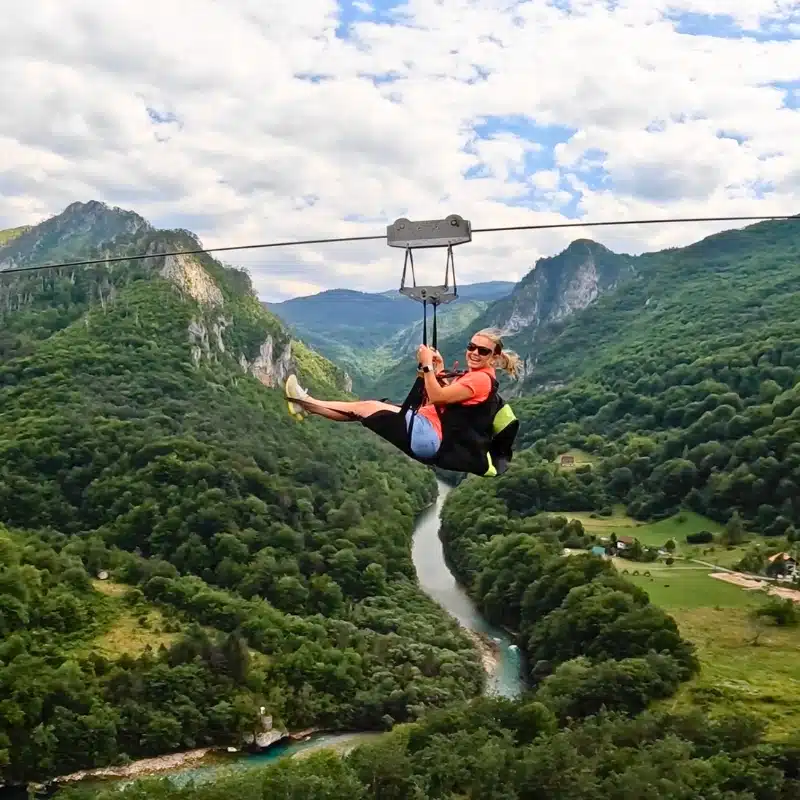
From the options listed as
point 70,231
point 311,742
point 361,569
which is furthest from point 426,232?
point 70,231

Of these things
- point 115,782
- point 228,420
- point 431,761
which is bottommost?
point 115,782

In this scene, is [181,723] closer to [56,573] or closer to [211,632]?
[211,632]

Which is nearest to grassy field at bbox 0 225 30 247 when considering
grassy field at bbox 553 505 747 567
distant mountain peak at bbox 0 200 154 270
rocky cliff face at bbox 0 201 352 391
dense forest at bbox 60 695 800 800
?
distant mountain peak at bbox 0 200 154 270

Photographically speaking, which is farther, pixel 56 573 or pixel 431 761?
pixel 56 573

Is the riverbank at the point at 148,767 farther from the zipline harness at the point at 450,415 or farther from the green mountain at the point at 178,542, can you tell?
the zipline harness at the point at 450,415

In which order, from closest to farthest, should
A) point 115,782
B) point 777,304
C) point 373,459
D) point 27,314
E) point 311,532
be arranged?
point 115,782
point 311,532
point 27,314
point 373,459
point 777,304

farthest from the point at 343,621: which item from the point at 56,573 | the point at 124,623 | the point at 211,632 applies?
the point at 56,573

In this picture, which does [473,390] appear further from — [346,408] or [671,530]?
[671,530]
